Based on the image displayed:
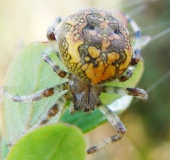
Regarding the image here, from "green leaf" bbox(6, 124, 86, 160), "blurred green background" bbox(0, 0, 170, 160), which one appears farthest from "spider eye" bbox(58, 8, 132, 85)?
"blurred green background" bbox(0, 0, 170, 160)

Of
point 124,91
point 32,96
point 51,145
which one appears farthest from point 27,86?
point 124,91

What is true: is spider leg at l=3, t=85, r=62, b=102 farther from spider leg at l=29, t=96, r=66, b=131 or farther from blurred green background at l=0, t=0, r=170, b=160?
blurred green background at l=0, t=0, r=170, b=160

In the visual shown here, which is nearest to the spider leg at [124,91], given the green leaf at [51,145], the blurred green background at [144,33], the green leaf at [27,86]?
the green leaf at [27,86]

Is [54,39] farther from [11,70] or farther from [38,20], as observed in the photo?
[38,20]

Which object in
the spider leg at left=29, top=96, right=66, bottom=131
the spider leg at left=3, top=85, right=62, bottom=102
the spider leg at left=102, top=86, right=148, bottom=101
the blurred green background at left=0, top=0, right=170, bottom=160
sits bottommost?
the blurred green background at left=0, top=0, right=170, bottom=160

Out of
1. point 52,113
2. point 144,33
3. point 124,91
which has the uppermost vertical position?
point 52,113

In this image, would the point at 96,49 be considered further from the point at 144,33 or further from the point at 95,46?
the point at 144,33

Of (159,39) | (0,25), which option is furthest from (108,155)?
(0,25)

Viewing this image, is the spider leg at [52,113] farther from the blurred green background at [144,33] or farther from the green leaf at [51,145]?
the blurred green background at [144,33]
